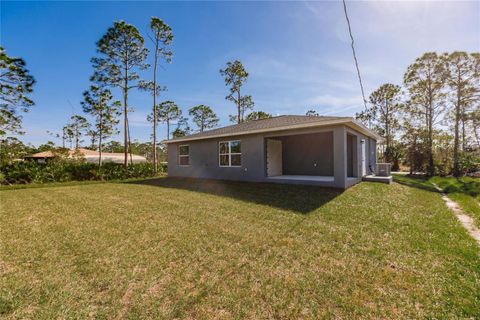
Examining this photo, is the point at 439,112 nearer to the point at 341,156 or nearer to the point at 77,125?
the point at 341,156

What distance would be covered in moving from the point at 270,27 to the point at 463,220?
878cm

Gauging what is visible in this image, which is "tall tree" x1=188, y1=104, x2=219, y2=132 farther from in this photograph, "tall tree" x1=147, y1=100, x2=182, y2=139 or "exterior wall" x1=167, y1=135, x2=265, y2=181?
"exterior wall" x1=167, y1=135, x2=265, y2=181

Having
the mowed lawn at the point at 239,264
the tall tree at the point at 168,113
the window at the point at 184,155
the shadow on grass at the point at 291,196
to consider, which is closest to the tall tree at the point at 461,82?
the shadow on grass at the point at 291,196

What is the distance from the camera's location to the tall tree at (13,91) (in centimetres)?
1232

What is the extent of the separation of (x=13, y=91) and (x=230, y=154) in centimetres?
1420

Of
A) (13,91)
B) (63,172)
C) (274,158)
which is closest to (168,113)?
(13,91)

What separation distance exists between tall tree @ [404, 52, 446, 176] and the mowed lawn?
57.3 feet

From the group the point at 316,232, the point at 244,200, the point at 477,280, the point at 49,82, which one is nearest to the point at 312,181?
the point at 244,200

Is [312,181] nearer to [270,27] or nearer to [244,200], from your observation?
[244,200]

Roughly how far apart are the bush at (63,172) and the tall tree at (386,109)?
2642 cm

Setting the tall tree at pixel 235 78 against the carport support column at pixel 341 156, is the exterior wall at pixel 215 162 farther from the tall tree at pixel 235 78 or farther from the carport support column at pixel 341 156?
the tall tree at pixel 235 78

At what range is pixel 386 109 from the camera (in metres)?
26.3

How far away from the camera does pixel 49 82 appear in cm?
1523

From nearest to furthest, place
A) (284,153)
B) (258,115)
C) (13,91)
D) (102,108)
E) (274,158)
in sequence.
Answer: (274,158)
(284,153)
(13,91)
(102,108)
(258,115)
